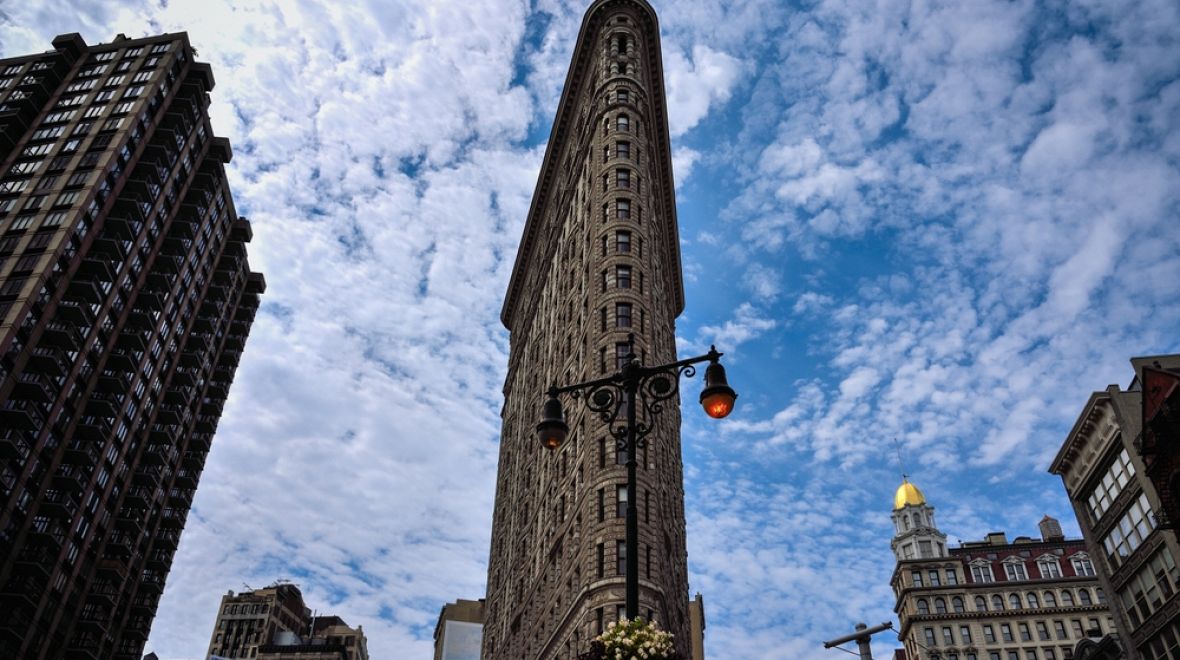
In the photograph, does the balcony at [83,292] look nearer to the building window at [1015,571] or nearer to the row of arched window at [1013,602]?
the row of arched window at [1013,602]

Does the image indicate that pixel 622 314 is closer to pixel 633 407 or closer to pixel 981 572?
pixel 633 407

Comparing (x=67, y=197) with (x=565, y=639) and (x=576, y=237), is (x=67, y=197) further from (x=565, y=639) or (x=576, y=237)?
(x=565, y=639)

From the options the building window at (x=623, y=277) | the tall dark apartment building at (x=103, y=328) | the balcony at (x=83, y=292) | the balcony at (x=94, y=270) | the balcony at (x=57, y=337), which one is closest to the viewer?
the building window at (x=623, y=277)

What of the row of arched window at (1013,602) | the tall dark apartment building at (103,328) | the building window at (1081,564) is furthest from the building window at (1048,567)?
the tall dark apartment building at (103,328)

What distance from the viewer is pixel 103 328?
88188 mm

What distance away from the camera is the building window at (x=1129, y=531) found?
45969 millimetres

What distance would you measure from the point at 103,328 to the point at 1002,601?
358 ft

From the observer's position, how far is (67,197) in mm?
86500

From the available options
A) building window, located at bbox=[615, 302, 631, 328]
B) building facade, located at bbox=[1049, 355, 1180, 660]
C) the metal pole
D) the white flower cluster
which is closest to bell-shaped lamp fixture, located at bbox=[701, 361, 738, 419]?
the metal pole

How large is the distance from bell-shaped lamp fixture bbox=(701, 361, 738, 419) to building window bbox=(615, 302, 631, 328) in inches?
1738

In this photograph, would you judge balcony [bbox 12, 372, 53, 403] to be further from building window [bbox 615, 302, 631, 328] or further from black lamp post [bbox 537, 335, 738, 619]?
black lamp post [bbox 537, 335, 738, 619]

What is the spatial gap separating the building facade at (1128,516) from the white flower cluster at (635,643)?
118 feet

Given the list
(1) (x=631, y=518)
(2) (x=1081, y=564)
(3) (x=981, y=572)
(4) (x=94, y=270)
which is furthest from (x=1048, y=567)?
(4) (x=94, y=270)

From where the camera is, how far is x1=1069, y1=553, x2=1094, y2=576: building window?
107000 mm
